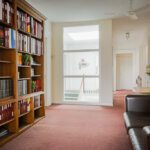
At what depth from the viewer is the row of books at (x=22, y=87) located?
3.60 m

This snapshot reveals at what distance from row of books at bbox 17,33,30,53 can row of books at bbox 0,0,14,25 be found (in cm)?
35

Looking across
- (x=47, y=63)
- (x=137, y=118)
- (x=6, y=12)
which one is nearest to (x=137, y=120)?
(x=137, y=118)

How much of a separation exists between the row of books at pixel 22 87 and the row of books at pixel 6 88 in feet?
0.83

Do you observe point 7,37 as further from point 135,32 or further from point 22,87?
point 135,32

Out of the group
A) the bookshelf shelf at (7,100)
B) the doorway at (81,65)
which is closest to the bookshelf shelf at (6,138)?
the bookshelf shelf at (7,100)

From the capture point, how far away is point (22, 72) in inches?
158

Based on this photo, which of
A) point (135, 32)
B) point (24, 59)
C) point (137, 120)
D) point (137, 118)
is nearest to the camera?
point (137, 120)

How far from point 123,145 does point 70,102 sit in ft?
12.6

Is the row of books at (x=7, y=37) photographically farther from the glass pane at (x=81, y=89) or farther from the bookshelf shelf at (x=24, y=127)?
the glass pane at (x=81, y=89)

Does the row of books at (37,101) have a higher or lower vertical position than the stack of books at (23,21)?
lower

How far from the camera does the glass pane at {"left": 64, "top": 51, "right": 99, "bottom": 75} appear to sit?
6655 millimetres

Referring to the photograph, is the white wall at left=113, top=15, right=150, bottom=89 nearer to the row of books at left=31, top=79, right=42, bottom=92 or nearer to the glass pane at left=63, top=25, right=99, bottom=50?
the glass pane at left=63, top=25, right=99, bottom=50

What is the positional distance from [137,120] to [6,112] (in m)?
2.07

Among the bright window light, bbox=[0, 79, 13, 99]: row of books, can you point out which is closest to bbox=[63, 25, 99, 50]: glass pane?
the bright window light
